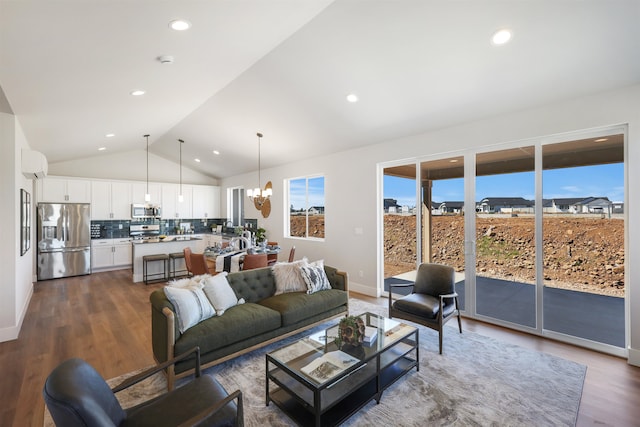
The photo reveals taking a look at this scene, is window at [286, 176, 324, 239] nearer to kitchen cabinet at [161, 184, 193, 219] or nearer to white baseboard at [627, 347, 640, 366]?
kitchen cabinet at [161, 184, 193, 219]

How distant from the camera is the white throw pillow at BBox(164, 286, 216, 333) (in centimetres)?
268

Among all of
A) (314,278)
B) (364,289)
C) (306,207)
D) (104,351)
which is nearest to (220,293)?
(314,278)

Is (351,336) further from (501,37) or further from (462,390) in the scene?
(501,37)

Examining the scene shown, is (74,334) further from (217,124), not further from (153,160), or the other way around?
(153,160)

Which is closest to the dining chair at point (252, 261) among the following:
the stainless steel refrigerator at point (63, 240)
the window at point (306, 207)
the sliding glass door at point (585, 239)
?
the window at point (306, 207)

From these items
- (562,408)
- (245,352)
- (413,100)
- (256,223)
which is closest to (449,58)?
(413,100)

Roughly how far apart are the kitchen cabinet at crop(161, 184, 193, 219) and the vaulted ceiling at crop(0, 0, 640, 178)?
3.86 m

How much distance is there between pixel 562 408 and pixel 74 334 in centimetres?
509

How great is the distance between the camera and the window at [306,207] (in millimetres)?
6539

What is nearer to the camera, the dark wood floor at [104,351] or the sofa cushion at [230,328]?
the dark wood floor at [104,351]

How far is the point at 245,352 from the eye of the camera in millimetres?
2938

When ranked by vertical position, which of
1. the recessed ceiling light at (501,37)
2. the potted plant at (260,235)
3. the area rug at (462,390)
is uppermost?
the recessed ceiling light at (501,37)

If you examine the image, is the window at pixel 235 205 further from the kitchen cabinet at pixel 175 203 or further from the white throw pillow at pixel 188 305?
the white throw pillow at pixel 188 305

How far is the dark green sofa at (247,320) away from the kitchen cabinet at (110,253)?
18.4 feet
